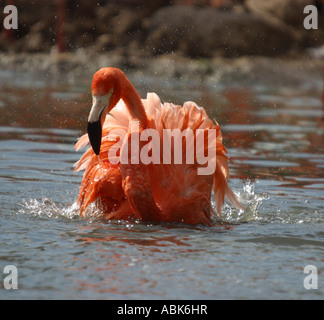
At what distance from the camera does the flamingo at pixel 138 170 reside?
5.25 meters

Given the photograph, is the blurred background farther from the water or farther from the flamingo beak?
the flamingo beak

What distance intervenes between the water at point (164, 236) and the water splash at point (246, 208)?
0.01 meters

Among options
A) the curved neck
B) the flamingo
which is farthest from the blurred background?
the curved neck

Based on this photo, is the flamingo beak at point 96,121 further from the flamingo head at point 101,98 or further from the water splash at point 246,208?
the water splash at point 246,208

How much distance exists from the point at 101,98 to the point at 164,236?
113 centimetres

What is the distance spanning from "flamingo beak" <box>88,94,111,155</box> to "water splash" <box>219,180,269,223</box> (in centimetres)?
158

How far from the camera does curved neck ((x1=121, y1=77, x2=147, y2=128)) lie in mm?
5523

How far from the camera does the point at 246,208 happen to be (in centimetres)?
628

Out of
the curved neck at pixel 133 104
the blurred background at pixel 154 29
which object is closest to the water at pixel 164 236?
the curved neck at pixel 133 104

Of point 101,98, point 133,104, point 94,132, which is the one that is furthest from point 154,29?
point 94,132

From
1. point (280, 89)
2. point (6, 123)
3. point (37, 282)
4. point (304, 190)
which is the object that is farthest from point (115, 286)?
point (280, 89)

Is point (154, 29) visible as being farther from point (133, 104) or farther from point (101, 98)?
point (101, 98)
